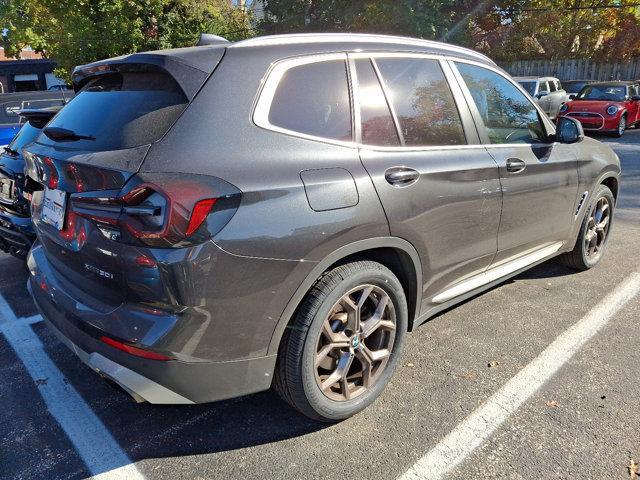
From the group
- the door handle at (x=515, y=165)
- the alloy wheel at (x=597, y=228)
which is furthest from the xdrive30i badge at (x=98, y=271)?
the alloy wheel at (x=597, y=228)

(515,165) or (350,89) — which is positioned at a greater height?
(350,89)

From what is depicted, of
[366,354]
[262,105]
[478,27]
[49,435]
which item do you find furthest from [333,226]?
[478,27]


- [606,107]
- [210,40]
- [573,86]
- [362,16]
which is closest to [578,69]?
[573,86]

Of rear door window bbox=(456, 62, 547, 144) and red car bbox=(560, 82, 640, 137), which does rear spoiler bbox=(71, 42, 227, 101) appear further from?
red car bbox=(560, 82, 640, 137)

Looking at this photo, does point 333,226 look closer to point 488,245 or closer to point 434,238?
point 434,238

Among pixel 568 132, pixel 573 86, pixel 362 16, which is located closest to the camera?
pixel 568 132

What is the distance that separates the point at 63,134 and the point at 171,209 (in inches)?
38.2

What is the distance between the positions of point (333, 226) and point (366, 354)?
0.78 metres

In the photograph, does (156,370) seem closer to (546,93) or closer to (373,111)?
(373,111)

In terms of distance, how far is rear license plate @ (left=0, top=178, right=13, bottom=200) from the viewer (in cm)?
400

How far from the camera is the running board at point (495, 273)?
3.11m

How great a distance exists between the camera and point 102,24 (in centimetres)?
1669

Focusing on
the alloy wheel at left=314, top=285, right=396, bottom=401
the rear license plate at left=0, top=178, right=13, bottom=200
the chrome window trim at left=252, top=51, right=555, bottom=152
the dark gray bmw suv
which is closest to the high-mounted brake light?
the dark gray bmw suv

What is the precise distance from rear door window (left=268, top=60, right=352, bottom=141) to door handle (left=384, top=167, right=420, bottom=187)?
27 cm
